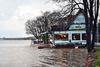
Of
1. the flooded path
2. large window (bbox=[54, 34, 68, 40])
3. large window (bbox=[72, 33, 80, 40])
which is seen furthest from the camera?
large window (bbox=[54, 34, 68, 40])

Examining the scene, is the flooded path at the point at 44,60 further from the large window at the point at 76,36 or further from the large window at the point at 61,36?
the large window at the point at 61,36

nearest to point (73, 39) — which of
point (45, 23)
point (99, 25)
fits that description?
point (99, 25)

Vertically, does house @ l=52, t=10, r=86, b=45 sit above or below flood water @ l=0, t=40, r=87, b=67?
above

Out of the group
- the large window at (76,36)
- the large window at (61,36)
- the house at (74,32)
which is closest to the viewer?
the house at (74,32)

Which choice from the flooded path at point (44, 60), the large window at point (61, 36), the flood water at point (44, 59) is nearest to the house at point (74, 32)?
the large window at point (61, 36)

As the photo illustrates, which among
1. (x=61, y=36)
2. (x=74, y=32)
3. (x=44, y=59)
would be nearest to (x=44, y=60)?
(x=44, y=59)

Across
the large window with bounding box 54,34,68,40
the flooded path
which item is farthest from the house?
the flooded path

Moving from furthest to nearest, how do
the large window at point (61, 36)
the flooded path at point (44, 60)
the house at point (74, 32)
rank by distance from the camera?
1. the large window at point (61, 36)
2. the house at point (74, 32)
3. the flooded path at point (44, 60)

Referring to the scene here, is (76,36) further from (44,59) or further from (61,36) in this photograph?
(44,59)

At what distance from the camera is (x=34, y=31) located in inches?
3954

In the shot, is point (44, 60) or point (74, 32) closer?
point (44, 60)

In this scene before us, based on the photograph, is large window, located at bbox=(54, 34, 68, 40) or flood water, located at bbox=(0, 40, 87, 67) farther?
large window, located at bbox=(54, 34, 68, 40)

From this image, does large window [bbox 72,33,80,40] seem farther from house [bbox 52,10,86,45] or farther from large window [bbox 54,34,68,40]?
large window [bbox 54,34,68,40]

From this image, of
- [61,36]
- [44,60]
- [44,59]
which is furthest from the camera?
[61,36]
